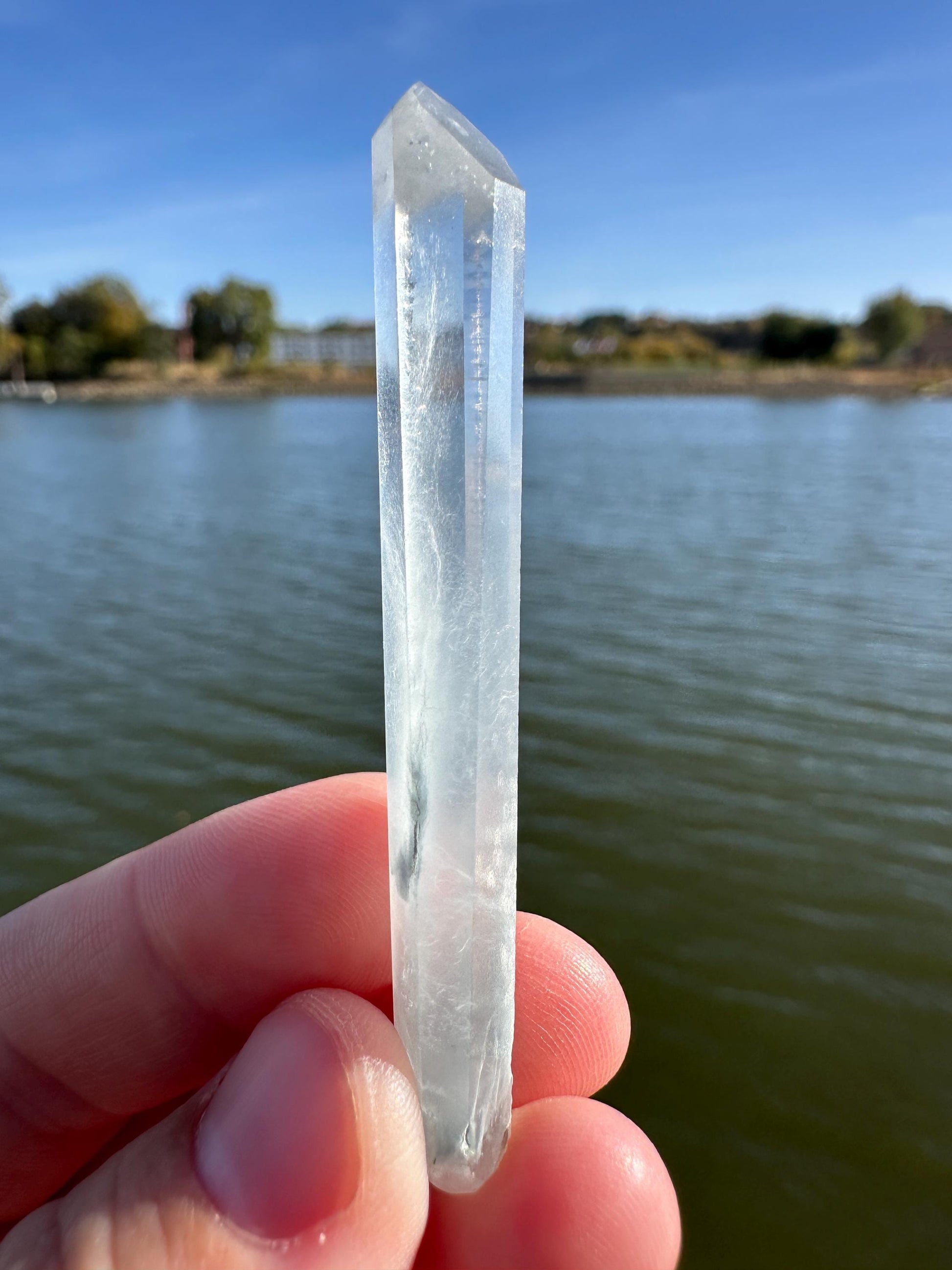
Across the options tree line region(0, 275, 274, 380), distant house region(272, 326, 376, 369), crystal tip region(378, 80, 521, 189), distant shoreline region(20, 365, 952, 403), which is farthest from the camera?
distant house region(272, 326, 376, 369)

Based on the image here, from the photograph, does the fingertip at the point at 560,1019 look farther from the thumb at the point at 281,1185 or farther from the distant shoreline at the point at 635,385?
the distant shoreline at the point at 635,385

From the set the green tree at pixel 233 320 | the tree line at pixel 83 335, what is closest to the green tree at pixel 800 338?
the green tree at pixel 233 320

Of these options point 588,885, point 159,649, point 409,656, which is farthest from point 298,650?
point 409,656

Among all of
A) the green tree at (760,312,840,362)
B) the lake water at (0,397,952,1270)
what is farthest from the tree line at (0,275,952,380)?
the lake water at (0,397,952,1270)

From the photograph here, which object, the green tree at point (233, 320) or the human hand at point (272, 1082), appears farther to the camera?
the green tree at point (233, 320)

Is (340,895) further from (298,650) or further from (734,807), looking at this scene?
(298,650)

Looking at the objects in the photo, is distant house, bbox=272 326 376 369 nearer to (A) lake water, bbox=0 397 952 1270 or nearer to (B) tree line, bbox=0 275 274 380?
(B) tree line, bbox=0 275 274 380
